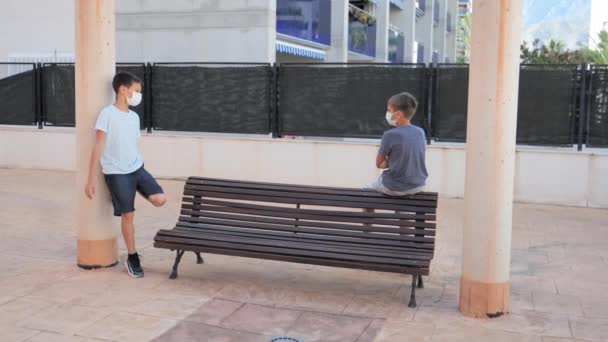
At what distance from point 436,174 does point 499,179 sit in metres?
5.69

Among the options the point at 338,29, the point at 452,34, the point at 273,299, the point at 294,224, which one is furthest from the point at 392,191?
the point at 452,34

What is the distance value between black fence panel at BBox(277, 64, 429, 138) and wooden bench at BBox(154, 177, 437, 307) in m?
5.07

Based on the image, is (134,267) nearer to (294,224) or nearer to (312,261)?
(294,224)

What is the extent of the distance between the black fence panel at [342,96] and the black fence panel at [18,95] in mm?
5077

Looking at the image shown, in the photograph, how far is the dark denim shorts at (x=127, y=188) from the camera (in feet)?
19.5

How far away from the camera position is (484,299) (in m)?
5.11

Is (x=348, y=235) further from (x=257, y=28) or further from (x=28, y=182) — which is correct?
(x=257, y=28)

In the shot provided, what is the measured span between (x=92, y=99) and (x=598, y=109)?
7.27 meters

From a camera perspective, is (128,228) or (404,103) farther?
(128,228)

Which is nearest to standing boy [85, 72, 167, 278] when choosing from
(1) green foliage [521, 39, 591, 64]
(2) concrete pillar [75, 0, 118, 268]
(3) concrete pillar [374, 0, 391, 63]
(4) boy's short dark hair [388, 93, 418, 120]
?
(2) concrete pillar [75, 0, 118, 268]

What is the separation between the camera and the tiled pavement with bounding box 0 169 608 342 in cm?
481

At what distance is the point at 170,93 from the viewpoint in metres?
12.4

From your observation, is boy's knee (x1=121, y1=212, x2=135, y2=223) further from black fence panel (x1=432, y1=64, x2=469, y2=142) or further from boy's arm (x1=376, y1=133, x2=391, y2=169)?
black fence panel (x1=432, y1=64, x2=469, y2=142)

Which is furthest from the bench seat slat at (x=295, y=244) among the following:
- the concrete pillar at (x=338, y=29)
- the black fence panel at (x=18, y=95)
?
the concrete pillar at (x=338, y=29)
